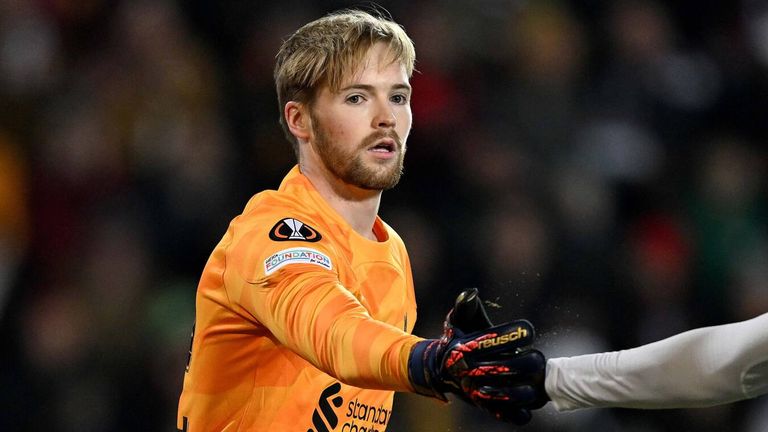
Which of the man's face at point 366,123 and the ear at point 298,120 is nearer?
the man's face at point 366,123

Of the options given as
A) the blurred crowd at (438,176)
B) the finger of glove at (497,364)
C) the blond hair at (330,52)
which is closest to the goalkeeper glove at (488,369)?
the finger of glove at (497,364)

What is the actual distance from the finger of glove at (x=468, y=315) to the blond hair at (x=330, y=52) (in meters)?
1.38

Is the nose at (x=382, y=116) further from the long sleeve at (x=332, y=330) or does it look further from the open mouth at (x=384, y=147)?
the long sleeve at (x=332, y=330)

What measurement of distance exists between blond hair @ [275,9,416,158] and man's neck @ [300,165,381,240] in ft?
1.02

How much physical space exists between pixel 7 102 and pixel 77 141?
22.2 inches

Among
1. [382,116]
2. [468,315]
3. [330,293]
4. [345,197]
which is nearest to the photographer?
[468,315]

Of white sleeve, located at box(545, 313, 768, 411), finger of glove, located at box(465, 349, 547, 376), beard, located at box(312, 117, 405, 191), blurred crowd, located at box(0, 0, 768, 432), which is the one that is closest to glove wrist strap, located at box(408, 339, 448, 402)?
finger of glove, located at box(465, 349, 547, 376)

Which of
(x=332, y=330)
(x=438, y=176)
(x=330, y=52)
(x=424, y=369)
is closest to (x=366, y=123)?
(x=330, y=52)

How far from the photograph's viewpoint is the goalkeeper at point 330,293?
3275mm

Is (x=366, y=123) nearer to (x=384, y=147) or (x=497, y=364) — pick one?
(x=384, y=147)

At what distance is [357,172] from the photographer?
14.5ft

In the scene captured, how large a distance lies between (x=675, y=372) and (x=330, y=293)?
3.57 feet

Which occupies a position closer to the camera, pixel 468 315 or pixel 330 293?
pixel 468 315

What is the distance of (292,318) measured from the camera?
3.58 metres
